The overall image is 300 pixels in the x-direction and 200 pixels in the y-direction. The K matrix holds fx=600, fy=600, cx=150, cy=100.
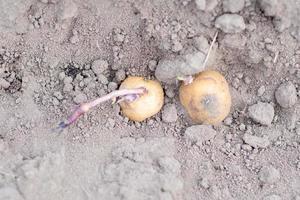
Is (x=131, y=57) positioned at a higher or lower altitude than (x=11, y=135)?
higher

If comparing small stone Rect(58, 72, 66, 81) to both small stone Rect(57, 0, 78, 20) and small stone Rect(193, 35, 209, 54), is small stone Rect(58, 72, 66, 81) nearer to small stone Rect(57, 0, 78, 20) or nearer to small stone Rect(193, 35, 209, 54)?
small stone Rect(57, 0, 78, 20)

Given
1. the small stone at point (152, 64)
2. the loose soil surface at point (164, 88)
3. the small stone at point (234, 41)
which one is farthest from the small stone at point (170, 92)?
the small stone at point (234, 41)

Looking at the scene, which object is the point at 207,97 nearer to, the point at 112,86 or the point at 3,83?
the point at 112,86

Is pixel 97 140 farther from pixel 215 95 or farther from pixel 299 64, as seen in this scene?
pixel 299 64

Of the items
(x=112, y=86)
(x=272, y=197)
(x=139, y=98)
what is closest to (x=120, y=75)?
(x=112, y=86)

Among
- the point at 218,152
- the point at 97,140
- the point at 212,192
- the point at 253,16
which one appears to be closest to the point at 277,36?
the point at 253,16

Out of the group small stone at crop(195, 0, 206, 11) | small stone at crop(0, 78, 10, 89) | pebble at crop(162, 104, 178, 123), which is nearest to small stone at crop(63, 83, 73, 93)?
small stone at crop(0, 78, 10, 89)

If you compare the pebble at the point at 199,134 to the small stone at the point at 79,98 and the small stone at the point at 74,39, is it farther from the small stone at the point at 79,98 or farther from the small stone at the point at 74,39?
the small stone at the point at 74,39
